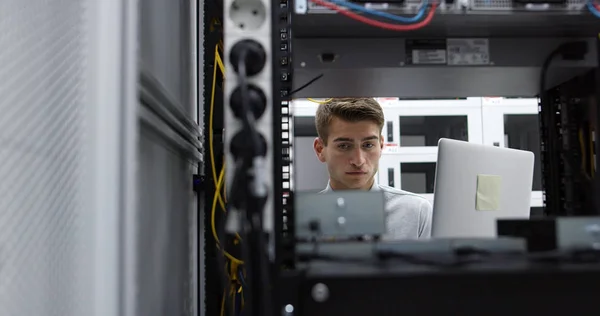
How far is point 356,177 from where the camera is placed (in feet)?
5.30

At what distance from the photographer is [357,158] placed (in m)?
1.58

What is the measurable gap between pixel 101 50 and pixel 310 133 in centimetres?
181

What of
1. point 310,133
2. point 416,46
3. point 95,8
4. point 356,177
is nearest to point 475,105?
point 310,133

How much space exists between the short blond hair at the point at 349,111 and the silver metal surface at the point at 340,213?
31.2 inches

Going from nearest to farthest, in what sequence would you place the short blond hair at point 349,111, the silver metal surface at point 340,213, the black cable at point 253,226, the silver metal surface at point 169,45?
the black cable at point 253,226
the silver metal surface at point 340,213
the silver metal surface at point 169,45
the short blond hair at point 349,111

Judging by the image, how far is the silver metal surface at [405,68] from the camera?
0.91 m

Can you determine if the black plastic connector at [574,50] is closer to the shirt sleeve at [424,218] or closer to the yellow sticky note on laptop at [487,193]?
the yellow sticky note on laptop at [487,193]

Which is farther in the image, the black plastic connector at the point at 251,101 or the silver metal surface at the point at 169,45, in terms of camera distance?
the silver metal surface at the point at 169,45

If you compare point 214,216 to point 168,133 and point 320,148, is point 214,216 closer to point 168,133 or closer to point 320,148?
point 168,133

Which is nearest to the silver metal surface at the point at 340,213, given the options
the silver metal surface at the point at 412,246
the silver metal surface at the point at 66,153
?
the silver metal surface at the point at 412,246

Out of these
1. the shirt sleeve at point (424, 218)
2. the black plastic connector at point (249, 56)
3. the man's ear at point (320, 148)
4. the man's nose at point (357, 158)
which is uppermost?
the black plastic connector at point (249, 56)

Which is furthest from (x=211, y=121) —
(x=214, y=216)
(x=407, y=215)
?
(x=407, y=215)

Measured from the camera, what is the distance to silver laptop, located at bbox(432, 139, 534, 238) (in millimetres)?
1021

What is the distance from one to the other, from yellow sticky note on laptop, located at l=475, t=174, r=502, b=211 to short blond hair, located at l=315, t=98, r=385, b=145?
57 cm
